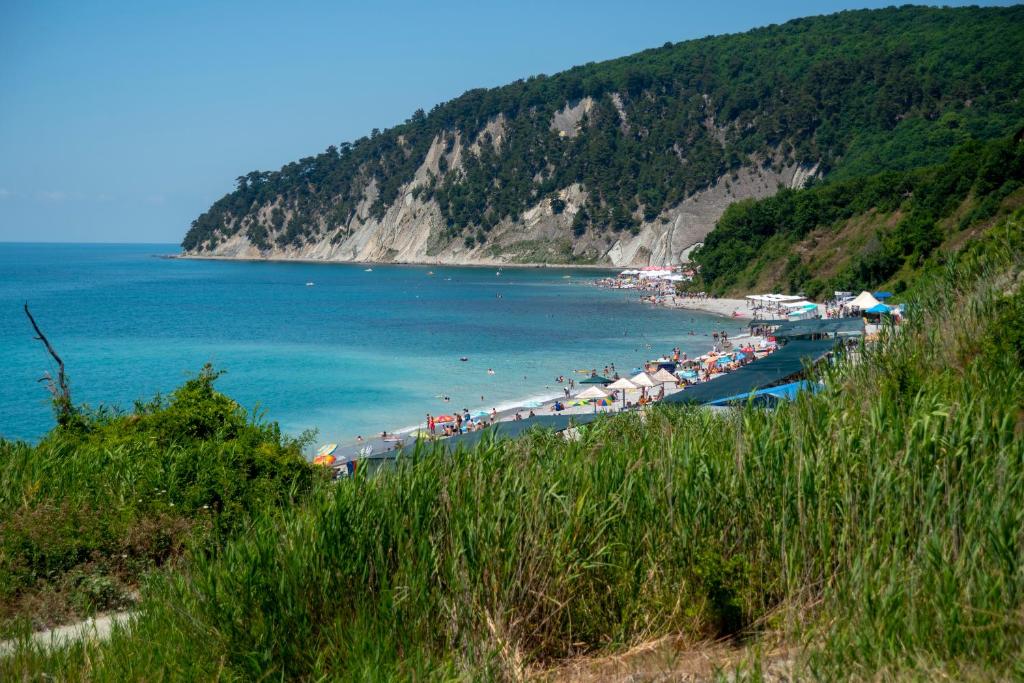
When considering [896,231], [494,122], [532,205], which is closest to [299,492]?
[896,231]

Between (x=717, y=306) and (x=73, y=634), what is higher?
(x=73, y=634)

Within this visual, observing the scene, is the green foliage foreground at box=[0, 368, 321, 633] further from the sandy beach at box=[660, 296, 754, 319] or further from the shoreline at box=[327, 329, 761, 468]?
the sandy beach at box=[660, 296, 754, 319]

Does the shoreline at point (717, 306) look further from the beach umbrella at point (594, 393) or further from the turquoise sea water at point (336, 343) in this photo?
the beach umbrella at point (594, 393)

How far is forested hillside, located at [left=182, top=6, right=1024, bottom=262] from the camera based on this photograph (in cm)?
11319

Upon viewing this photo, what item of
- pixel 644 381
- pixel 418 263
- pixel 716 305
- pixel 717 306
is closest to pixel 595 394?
pixel 644 381

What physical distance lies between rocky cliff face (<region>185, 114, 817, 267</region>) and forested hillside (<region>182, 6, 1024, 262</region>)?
282 mm

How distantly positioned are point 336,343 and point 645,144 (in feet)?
317

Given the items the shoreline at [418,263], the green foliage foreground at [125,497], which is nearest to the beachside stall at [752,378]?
the green foliage foreground at [125,497]

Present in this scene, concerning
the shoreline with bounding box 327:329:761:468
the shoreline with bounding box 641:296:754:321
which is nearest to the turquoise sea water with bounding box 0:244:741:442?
the shoreline with bounding box 327:329:761:468

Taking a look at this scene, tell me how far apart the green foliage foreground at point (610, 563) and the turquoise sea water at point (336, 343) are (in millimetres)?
16870

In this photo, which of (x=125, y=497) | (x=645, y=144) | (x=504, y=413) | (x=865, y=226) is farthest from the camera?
(x=645, y=144)

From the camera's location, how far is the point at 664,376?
115 feet

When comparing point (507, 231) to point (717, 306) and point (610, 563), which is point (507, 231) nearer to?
point (717, 306)

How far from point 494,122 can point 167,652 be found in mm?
159347
